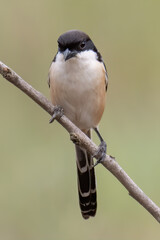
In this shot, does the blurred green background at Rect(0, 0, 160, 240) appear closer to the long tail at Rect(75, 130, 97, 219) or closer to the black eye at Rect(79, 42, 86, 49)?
the long tail at Rect(75, 130, 97, 219)

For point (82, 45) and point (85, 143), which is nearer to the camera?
point (85, 143)

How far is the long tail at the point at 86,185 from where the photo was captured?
14.3 ft

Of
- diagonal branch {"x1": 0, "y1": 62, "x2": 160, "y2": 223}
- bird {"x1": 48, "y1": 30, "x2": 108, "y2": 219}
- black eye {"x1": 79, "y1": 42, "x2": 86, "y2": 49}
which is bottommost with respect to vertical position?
diagonal branch {"x1": 0, "y1": 62, "x2": 160, "y2": 223}

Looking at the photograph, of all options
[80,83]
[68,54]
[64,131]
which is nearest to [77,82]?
[80,83]

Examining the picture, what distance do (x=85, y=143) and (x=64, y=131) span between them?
2.25 m

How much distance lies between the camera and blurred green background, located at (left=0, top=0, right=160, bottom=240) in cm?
496

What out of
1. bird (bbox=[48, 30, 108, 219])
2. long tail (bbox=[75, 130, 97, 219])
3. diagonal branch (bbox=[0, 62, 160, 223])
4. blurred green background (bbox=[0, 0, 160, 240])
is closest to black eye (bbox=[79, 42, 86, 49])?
bird (bbox=[48, 30, 108, 219])

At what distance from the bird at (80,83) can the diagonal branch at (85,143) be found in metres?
0.54

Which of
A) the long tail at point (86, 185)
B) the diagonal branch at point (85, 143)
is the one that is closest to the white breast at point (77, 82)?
the long tail at point (86, 185)

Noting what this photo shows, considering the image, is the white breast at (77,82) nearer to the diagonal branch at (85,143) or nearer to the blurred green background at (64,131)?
the diagonal branch at (85,143)

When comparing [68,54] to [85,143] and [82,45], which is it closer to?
[82,45]

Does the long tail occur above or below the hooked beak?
below

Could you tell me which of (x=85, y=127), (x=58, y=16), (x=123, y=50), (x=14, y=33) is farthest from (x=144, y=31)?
(x=85, y=127)

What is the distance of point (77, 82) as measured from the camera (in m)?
4.10
